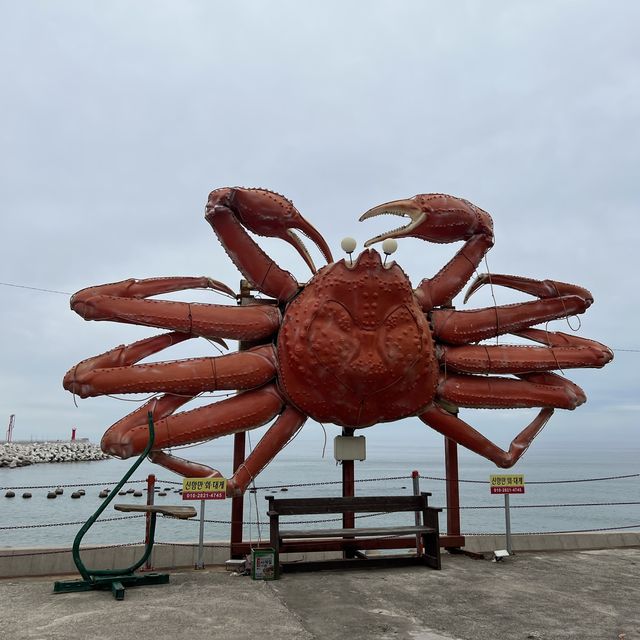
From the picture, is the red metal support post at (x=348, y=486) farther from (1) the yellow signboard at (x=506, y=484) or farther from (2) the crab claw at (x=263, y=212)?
(2) the crab claw at (x=263, y=212)

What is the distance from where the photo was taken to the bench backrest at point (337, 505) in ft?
20.3

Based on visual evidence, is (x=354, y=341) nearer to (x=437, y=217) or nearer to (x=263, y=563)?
(x=437, y=217)

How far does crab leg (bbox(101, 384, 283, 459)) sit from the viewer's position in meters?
5.72

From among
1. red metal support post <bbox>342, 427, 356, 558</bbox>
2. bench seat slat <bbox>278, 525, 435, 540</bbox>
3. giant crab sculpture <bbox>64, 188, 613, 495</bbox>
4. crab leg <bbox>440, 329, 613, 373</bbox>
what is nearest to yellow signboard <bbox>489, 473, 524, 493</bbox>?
giant crab sculpture <bbox>64, 188, 613, 495</bbox>

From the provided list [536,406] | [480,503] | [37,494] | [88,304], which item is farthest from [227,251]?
[37,494]

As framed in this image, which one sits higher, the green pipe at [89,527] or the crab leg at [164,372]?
the crab leg at [164,372]

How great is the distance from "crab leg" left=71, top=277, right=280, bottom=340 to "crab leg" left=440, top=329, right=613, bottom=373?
2.27 meters

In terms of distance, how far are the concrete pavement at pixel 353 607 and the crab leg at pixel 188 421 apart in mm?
1432

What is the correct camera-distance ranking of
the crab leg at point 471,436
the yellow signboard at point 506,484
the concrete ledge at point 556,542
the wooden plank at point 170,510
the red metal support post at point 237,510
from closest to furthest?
the wooden plank at point 170,510, the crab leg at point 471,436, the red metal support post at point 237,510, the yellow signboard at point 506,484, the concrete ledge at point 556,542

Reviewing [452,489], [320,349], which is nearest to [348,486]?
[452,489]

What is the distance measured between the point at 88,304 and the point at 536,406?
18.0 ft

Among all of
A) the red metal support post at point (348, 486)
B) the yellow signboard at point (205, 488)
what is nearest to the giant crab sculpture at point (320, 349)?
the yellow signboard at point (205, 488)

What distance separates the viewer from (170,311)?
605cm

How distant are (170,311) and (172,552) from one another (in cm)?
331
